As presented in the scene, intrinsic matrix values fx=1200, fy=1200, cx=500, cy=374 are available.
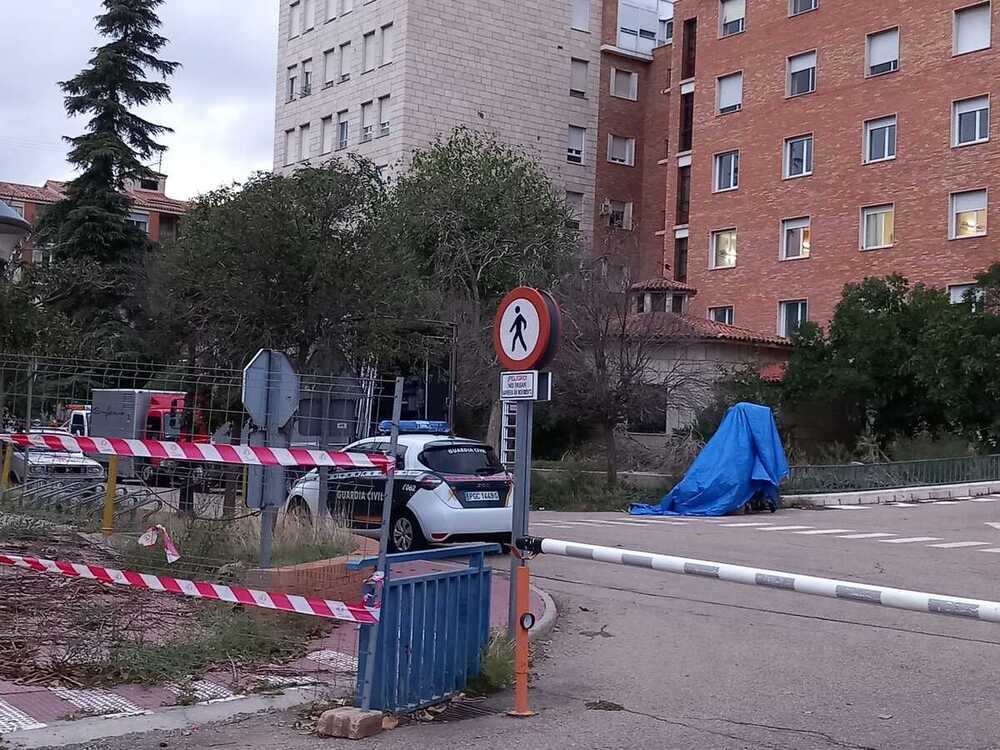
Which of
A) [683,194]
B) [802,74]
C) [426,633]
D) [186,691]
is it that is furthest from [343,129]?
[426,633]

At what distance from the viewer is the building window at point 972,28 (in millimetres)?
37094

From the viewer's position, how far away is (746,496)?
24156 millimetres

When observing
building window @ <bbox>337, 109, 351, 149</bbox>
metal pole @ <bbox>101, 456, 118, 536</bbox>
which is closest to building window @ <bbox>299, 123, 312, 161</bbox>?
building window @ <bbox>337, 109, 351, 149</bbox>

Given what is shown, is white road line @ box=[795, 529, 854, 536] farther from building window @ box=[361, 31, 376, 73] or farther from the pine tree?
building window @ box=[361, 31, 376, 73]

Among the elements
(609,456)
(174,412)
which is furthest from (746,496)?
(174,412)

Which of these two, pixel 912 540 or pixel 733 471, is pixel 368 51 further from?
pixel 912 540

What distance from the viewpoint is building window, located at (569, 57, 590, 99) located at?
5377 cm

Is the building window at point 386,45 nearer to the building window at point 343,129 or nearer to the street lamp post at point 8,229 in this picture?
the building window at point 343,129

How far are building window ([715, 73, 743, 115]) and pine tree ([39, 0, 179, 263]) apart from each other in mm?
20426

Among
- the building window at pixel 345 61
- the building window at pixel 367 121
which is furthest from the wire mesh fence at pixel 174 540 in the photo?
the building window at pixel 345 61

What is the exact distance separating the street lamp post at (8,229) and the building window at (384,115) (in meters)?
41.3

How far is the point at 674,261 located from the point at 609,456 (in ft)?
74.0

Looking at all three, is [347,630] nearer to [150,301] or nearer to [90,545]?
[90,545]

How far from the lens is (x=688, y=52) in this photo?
48.4m
